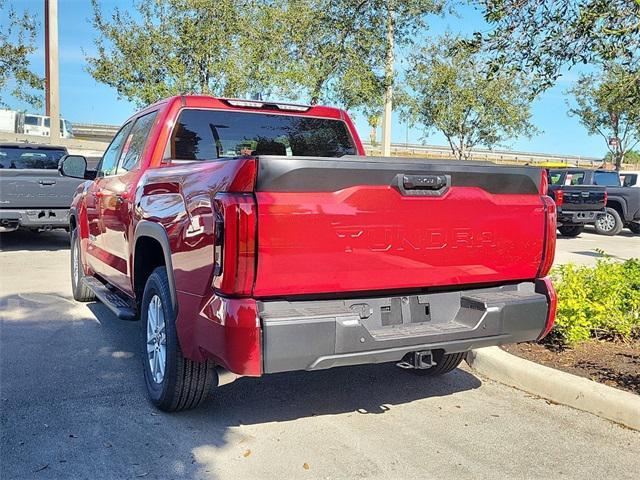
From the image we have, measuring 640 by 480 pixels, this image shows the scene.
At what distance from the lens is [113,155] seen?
612cm

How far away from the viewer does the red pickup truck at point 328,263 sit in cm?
313

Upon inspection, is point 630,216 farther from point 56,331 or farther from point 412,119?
point 56,331

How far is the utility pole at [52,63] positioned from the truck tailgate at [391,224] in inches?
793

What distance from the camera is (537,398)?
4.49 metres

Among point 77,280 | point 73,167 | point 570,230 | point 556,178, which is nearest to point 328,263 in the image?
point 73,167

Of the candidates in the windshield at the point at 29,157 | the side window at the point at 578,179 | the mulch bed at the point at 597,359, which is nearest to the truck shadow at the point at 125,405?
the mulch bed at the point at 597,359

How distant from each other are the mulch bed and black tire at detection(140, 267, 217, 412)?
8.48 ft

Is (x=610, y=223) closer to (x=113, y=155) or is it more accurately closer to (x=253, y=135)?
(x=253, y=135)

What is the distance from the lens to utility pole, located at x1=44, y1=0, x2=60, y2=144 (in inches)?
803

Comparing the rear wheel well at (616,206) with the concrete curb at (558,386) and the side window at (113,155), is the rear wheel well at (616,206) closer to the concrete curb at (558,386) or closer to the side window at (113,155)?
the concrete curb at (558,386)

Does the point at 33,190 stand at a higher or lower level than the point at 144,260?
higher

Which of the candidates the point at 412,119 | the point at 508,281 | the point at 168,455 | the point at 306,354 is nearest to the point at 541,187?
the point at 508,281

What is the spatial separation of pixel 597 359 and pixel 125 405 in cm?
352

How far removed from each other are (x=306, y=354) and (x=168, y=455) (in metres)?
1.00
